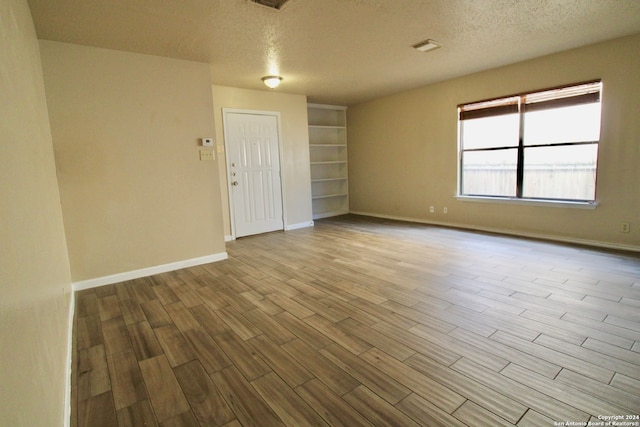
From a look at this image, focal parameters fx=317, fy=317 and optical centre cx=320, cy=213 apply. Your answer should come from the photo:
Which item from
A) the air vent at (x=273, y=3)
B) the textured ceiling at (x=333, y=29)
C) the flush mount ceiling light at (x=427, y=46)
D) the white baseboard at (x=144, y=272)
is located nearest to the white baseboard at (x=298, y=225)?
the white baseboard at (x=144, y=272)

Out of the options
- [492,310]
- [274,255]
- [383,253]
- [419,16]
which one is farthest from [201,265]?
[419,16]

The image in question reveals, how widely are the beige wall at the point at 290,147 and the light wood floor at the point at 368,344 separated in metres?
2.43

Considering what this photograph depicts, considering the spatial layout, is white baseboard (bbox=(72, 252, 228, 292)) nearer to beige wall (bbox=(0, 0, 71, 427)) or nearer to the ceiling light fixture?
beige wall (bbox=(0, 0, 71, 427))

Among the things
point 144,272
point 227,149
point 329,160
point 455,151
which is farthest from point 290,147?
point 144,272

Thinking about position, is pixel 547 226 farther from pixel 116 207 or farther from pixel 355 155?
pixel 116 207

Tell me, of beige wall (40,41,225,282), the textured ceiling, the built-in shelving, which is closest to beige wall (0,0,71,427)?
the textured ceiling

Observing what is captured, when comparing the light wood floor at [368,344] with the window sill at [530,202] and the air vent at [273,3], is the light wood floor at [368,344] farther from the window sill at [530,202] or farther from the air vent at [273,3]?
the air vent at [273,3]

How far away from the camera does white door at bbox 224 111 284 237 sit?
207 inches

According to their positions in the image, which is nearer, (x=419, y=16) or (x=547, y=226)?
(x=419, y=16)

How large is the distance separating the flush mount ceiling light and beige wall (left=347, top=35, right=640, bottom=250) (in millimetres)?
1718

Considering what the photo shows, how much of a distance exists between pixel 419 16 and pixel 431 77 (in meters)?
2.39

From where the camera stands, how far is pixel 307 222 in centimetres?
639

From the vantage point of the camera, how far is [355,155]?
7367mm

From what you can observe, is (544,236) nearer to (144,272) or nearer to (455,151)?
(455,151)
